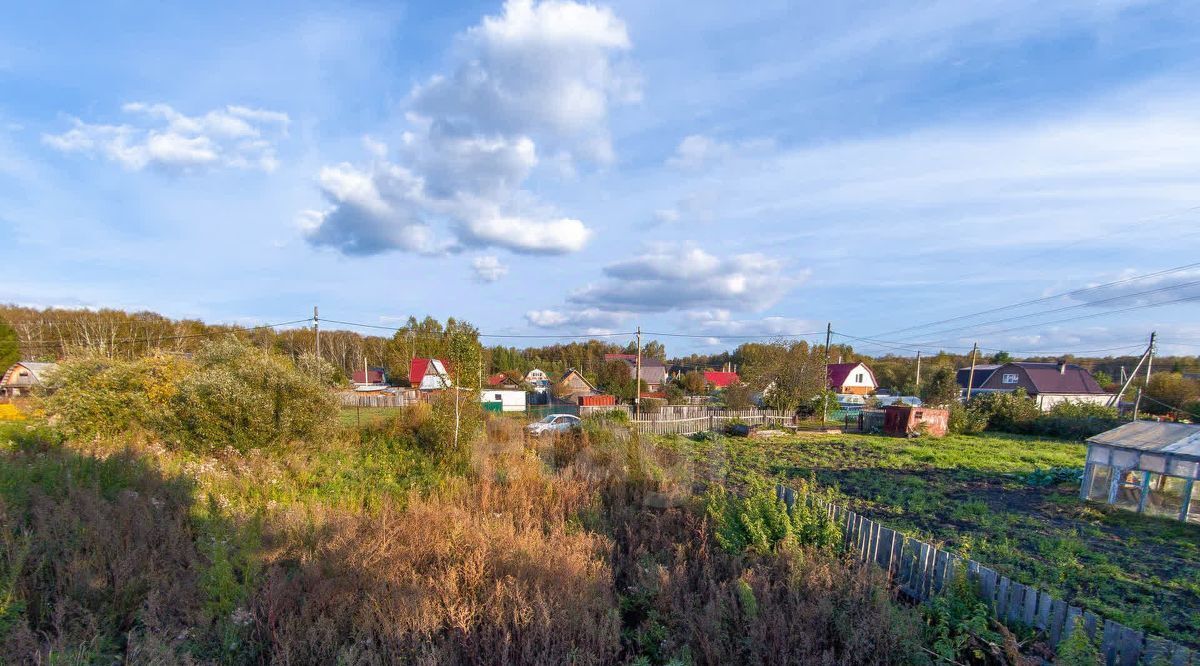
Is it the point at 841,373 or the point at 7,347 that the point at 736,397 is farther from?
the point at 7,347

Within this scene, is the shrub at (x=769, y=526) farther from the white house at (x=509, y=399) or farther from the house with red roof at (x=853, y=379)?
the house with red roof at (x=853, y=379)

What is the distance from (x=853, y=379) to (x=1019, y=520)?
47.3 m

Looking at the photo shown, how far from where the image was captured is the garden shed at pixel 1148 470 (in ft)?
29.2

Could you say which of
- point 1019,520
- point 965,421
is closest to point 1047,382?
point 965,421

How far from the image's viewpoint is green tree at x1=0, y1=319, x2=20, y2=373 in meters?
45.4

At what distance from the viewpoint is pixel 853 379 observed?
2058 inches

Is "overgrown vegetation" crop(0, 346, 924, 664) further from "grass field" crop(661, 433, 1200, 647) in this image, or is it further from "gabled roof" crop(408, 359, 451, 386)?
"gabled roof" crop(408, 359, 451, 386)

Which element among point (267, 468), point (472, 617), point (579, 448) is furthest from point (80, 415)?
point (472, 617)

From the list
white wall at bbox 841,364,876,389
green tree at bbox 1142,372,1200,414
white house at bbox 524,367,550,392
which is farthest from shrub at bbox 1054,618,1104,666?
white house at bbox 524,367,550,392

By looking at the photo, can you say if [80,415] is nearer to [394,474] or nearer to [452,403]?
[394,474]

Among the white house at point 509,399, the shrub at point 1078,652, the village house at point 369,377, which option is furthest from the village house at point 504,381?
the shrub at point 1078,652

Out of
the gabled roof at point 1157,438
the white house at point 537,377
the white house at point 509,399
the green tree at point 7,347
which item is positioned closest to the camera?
the gabled roof at point 1157,438

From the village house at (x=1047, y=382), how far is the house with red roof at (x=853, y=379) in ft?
32.4

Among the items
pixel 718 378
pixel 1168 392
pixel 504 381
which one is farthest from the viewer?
pixel 718 378
